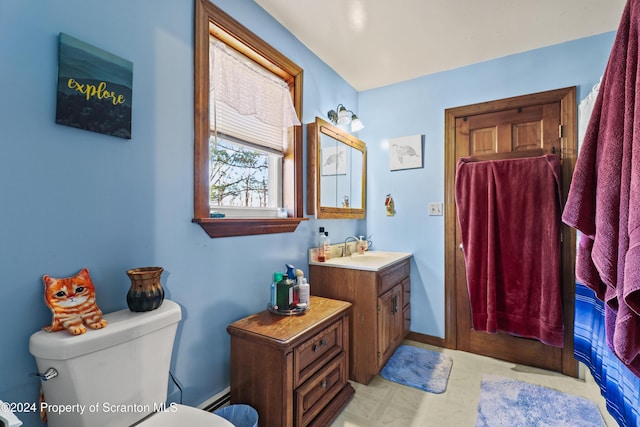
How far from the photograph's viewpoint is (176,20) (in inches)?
53.5

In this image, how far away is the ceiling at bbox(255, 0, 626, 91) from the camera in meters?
1.77

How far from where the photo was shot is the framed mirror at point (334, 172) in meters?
2.19

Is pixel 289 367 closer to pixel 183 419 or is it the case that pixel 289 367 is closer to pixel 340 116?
pixel 183 419

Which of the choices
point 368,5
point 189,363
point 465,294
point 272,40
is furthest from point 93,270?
point 465,294

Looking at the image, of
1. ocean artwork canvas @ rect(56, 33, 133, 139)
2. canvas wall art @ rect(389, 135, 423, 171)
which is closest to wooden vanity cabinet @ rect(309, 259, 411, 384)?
canvas wall art @ rect(389, 135, 423, 171)

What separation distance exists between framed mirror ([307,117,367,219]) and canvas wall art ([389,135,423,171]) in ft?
0.91

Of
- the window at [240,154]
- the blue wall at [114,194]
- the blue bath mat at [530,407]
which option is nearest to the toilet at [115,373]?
the blue wall at [114,194]

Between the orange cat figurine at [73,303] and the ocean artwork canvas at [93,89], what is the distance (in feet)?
1.76

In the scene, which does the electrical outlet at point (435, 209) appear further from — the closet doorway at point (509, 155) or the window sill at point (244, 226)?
the window sill at point (244, 226)

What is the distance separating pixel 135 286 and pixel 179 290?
28 cm

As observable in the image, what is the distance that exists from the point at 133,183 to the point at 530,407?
95.3 inches

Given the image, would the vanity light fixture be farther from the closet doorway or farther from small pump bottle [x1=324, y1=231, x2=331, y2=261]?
small pump bottle [x1=324, y1=231, x2=331, y2=261]

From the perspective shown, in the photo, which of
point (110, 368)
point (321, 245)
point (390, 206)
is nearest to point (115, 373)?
point (110, 368)

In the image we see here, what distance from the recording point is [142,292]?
1096 millimetres
